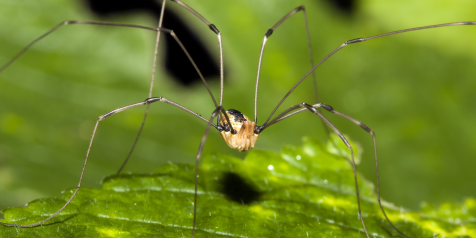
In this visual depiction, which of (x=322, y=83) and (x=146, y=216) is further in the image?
(x=322, y=83)

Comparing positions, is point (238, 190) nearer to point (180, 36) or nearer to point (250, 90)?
point (250, 90)

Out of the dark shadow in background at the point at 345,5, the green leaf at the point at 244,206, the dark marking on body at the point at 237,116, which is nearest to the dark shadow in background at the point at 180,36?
the dark shadow in background at the point at 345,5

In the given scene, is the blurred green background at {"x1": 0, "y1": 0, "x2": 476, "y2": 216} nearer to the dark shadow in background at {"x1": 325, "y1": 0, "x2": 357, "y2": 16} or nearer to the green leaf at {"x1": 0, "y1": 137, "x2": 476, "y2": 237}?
the dark shadow in background at {"x1": 325, "y1": 0, "x2": 357, "y2": 16}

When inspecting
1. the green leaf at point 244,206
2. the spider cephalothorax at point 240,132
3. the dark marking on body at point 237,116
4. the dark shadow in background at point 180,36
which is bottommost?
the green leaf at point 244,206

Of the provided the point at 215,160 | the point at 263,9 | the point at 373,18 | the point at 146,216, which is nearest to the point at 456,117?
the point at 373,18

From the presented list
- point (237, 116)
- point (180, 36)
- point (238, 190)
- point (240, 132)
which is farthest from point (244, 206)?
point (180, 36)

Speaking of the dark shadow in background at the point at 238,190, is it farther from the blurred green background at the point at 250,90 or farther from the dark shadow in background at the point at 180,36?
the dark shadow in background at the point at 180,36

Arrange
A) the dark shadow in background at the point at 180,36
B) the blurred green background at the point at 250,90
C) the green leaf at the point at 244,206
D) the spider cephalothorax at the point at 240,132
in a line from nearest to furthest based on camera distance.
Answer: the green leaf at the point at 244,206 < the spider cephalothorax at the point at 240,132 < the blurred green background at the point at 250,90 < the dark shadow in background at the point at 180,36

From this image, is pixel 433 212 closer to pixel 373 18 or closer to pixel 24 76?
pixel 373 18
